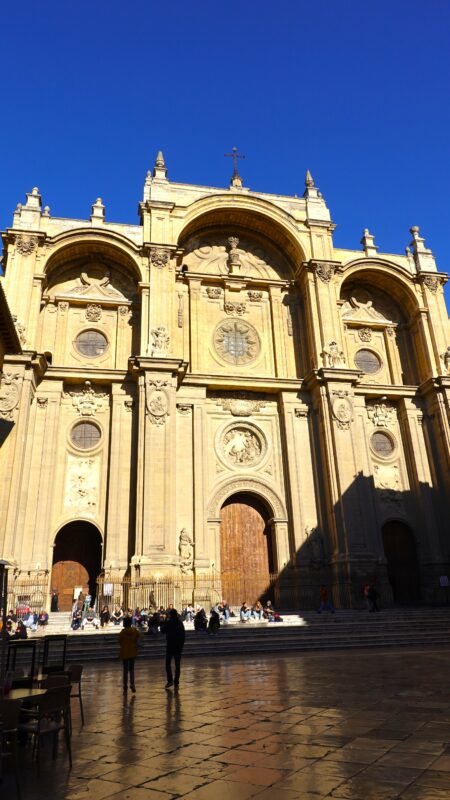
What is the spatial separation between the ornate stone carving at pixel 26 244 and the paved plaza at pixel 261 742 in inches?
713

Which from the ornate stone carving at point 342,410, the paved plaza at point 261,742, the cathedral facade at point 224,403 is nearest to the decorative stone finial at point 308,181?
the cathedral facade at point 224,403

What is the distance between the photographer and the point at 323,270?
26000 millimetres

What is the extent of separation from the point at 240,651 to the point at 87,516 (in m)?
A: 8.87

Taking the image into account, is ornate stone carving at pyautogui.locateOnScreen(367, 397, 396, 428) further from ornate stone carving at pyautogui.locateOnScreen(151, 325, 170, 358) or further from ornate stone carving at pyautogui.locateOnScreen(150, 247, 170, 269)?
ornate stone carving at pyautogui.locateOnScreen(150, 247, 170, 269)

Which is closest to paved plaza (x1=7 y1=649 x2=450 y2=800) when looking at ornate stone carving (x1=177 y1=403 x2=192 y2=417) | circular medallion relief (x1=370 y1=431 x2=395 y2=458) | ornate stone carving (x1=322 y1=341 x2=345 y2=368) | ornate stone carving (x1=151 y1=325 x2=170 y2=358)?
ornate stone carving (x1=177 y1=403 x2=192 y2=417)

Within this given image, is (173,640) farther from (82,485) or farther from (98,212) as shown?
(98,212)

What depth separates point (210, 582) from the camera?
797 inches

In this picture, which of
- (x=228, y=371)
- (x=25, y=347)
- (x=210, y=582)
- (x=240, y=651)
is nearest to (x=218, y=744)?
(x=240, y=651)

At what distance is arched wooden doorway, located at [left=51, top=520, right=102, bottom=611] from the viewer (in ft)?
68.0

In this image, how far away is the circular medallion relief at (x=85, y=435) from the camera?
22.5 meters

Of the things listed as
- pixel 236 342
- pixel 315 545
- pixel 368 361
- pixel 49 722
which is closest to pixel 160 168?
pixel 236 342

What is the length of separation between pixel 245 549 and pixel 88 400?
904cm

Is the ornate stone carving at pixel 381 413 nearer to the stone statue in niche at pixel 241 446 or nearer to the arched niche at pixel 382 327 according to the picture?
the arched niche at pixel 382 327

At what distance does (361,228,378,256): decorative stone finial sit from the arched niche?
1079 mm
